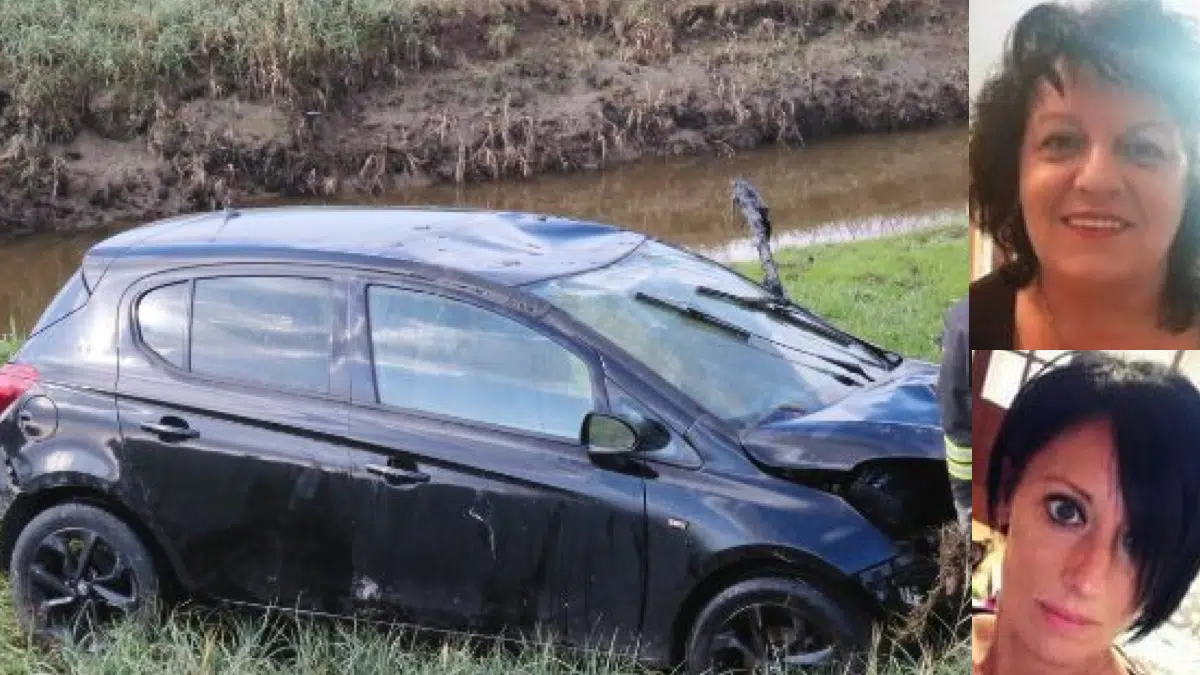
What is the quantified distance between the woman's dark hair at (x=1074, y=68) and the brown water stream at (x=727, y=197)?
12021 mm

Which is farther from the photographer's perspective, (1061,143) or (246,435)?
(246,435)

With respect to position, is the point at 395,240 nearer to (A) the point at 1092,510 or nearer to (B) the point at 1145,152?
(A) the point at 1092,510

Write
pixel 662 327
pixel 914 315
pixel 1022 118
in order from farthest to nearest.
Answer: pixel 914 315 < pixel 662 327 < pixel 1022 118

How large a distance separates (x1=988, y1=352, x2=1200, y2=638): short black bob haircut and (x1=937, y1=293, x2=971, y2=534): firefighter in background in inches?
46.6

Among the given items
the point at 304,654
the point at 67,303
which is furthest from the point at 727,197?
the point at 304,654

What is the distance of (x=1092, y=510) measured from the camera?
251 cm

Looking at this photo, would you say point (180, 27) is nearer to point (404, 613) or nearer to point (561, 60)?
point (561, 60)

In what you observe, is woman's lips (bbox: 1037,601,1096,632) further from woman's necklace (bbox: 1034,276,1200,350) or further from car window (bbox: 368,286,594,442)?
car window (bbox: 368,286,594,442)

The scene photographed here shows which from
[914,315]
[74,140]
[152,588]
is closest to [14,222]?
[74,140]

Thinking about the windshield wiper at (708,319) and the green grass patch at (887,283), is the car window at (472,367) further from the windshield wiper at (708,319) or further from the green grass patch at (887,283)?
the green grass patch at (887,283)

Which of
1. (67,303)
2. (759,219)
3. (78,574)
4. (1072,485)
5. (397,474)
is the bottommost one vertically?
(78,574)

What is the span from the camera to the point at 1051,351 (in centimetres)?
247

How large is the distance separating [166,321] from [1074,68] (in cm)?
363

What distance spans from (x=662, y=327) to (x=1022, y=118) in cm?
256
